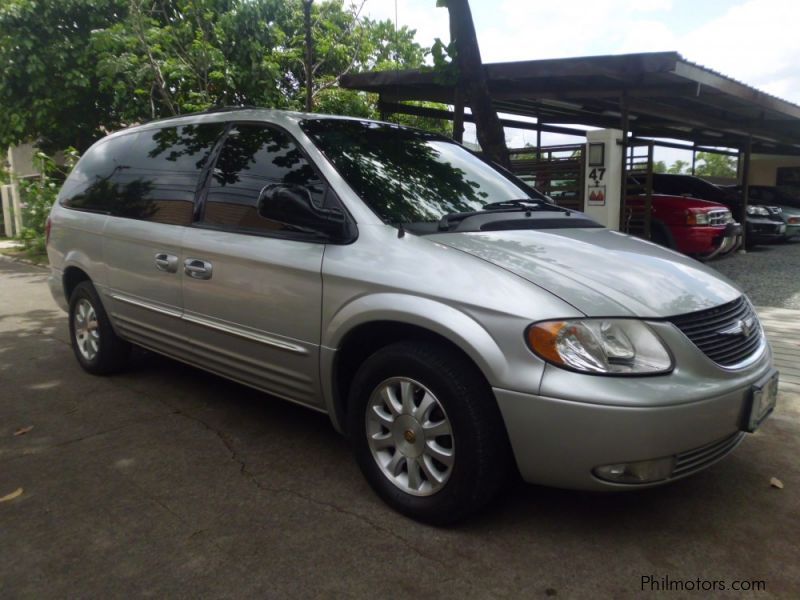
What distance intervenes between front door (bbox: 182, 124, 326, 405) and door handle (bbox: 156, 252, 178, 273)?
11cm

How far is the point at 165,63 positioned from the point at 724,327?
999cm

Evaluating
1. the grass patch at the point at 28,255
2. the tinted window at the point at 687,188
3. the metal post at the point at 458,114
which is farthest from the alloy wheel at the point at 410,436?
the grass patch at the point at 28,255

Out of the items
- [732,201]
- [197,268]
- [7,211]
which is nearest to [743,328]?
[197,268]

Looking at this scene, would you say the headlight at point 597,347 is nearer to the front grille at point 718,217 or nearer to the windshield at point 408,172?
the windshield at point 408,172

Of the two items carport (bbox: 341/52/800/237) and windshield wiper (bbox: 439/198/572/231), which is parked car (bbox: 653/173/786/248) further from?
windshield wiper (bbox: 439/198/572/231)

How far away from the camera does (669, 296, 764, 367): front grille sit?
8.52 feet

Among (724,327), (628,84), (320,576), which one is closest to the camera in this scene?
(320,576)

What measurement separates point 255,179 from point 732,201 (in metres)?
12.8

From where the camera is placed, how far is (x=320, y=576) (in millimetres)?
2475

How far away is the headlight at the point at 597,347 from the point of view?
7.89 ft

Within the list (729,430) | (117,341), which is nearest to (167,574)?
(729,430)

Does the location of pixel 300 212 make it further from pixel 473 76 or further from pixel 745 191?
pixel 745 191

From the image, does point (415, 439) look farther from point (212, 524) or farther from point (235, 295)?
point (235, 295)

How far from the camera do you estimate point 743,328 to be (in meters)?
2.89
